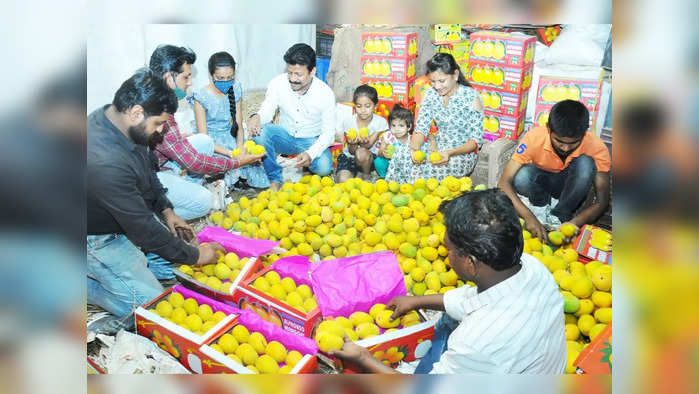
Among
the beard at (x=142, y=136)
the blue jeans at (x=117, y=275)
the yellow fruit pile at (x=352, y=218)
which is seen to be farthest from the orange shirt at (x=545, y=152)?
the blue jeans at (x=117, y=275)

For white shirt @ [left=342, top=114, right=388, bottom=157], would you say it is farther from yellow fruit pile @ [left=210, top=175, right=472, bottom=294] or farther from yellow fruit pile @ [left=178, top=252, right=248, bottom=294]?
yellow fruit pile @ [left=178, top=252, right=248, bottom=294]

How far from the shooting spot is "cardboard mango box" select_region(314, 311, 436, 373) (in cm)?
214

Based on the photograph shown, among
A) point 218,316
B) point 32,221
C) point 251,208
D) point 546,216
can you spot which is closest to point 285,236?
point 251,208

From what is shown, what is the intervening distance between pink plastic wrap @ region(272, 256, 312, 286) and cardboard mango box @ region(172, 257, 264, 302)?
0.30 feet

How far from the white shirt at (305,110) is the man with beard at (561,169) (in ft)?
2.86

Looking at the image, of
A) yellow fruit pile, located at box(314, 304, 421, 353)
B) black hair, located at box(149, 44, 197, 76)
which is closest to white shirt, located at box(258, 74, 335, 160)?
black hair, located at box(149, 44, 197, 76)

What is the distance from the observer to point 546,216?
2590 millimetres

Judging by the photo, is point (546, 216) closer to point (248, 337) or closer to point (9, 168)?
point (248, 337)

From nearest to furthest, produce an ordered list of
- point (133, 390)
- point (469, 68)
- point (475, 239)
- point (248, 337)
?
point (475, 239)
point (133, 390)
point (248, 337)
point (469, 68)

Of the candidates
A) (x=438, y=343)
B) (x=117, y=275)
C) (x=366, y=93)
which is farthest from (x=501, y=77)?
(x=117, y=275)

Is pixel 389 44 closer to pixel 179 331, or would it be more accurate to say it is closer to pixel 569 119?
pixel 569 119

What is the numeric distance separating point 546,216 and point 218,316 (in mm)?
1592

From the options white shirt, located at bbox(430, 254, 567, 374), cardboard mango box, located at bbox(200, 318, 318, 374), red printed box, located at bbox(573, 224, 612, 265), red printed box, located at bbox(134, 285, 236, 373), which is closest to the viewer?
A: white shirt, located at bbox(430, 254, 567, 374)

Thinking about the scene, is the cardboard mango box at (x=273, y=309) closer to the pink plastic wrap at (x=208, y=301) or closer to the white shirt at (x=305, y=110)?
the pink plastic wrap at (x=208, y=301)
